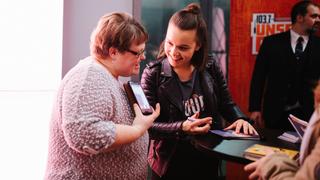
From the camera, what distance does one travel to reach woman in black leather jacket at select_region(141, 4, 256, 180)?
203cm

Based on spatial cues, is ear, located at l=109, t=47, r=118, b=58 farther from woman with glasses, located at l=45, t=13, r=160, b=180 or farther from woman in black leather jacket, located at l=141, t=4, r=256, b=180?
woman in black leather jacket, located at l=141, t=4, r=256, b=180

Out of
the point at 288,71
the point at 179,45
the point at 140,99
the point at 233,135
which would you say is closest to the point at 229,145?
the point at 233,135

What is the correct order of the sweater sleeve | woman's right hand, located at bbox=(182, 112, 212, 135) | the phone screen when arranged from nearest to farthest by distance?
the sweater sleeve, the phone screen, woman's right hand, located at bbox=(182, 112, 212, 135)

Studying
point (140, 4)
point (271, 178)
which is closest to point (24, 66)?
point (140, 4)

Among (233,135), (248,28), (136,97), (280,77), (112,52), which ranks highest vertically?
(248,28)

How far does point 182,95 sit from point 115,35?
27.9 inches

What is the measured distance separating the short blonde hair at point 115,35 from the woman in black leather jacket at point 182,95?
1.92 ft

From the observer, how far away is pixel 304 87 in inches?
127

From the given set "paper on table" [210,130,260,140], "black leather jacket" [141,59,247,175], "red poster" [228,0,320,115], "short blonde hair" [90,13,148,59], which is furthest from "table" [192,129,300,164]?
"red poster" [228,0,320,115]

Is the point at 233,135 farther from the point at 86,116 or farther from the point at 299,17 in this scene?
the point at 299,17

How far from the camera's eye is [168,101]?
2027 millimetres

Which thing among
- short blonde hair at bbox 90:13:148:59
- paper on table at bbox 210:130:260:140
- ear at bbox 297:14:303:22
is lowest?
paper on table at bbox 210:130:260:140

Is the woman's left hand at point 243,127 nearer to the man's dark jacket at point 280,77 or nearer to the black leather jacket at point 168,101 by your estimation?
the black leather jacket at point 168,101

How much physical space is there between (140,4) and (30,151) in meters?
1.26
